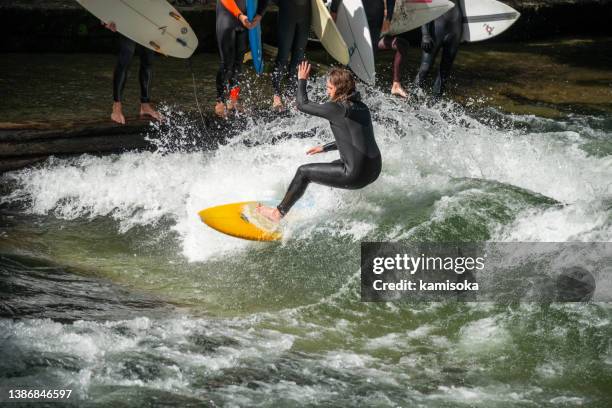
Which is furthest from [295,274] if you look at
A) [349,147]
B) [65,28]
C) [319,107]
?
[65,28]

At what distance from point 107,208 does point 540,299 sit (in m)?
3.52

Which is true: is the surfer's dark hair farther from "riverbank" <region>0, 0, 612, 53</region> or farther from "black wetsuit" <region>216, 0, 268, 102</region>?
"riverbank" <region>0, 0, 612, 53</region>

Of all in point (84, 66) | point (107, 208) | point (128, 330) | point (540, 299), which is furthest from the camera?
point (84, 66)

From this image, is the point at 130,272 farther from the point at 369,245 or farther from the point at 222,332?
the point at 369,245

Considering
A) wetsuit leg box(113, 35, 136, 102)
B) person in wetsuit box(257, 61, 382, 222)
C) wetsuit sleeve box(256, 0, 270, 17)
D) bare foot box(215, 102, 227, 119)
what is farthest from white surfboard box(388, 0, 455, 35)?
person in wetsuit box(257, 61, 382, 222)

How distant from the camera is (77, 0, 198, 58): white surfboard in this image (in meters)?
7.34

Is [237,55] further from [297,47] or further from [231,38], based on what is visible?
[297,47]

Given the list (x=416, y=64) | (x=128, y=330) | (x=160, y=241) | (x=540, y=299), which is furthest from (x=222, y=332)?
(x=416, y=64)

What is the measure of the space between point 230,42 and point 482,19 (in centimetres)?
296

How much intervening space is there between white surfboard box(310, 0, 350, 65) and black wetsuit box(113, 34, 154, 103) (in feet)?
5.30

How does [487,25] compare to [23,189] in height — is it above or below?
Answer: above

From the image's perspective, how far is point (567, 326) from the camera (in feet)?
17.6

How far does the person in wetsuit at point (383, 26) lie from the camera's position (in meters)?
8.27

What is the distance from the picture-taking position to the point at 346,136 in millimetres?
6035
